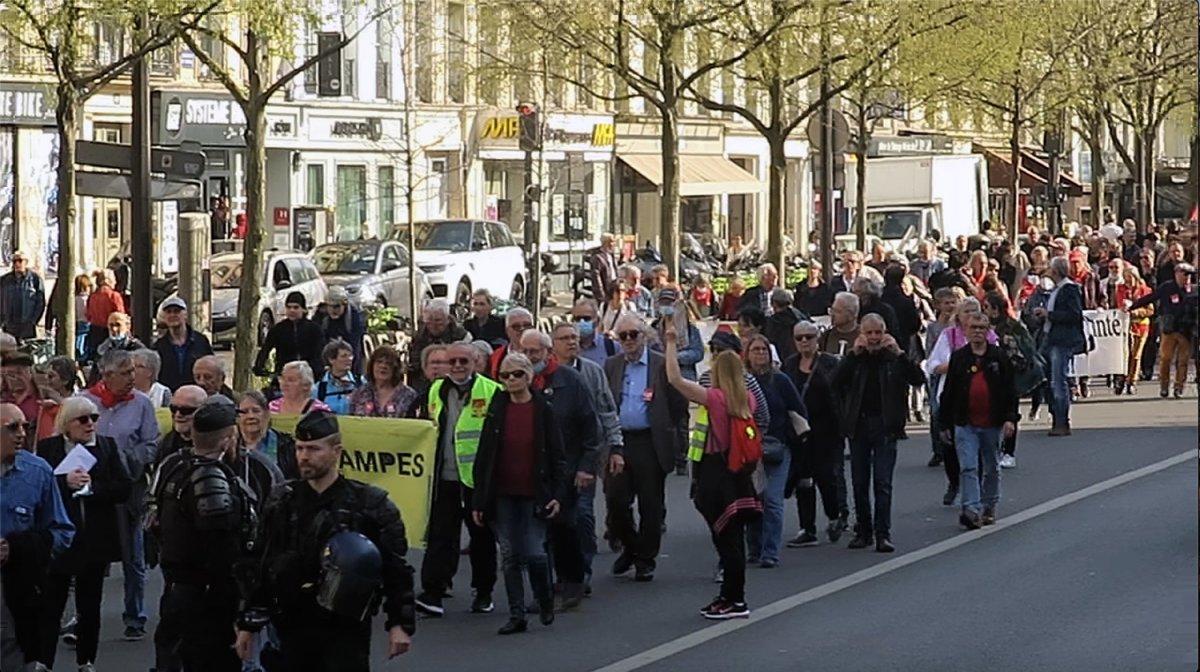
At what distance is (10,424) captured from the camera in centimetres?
961

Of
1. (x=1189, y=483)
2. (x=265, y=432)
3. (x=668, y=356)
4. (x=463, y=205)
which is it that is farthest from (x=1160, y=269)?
(x=463, y=205)

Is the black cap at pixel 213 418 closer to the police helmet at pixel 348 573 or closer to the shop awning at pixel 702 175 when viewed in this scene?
the police helmet at pixel 348 573

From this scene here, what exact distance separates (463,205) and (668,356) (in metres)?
42.3

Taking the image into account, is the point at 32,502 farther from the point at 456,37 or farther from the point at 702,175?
the point at 702,175

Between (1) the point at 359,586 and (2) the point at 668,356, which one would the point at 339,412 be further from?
(1) the point at 359,586

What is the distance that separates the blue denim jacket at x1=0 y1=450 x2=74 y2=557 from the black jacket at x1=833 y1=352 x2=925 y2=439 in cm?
659

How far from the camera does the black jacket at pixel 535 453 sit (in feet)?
40.2

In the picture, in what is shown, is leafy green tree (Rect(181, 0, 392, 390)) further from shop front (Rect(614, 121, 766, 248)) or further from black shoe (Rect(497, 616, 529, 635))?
shop front (Rect(614, 121, 766, 248))

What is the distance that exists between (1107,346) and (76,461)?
17.8 meters

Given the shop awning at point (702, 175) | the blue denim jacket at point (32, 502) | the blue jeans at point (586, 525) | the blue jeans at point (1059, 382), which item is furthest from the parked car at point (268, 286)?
the shop awning at point (702, 175)

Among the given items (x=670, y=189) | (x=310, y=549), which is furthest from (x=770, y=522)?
(x=670, y=189)

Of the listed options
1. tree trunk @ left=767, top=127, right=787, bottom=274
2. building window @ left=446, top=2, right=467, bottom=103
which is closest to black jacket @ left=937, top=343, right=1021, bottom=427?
tree trunk @ left=767, top=127, right=787, bottom=274

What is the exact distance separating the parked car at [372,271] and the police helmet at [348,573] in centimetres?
2818

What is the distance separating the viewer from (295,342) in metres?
19.2
